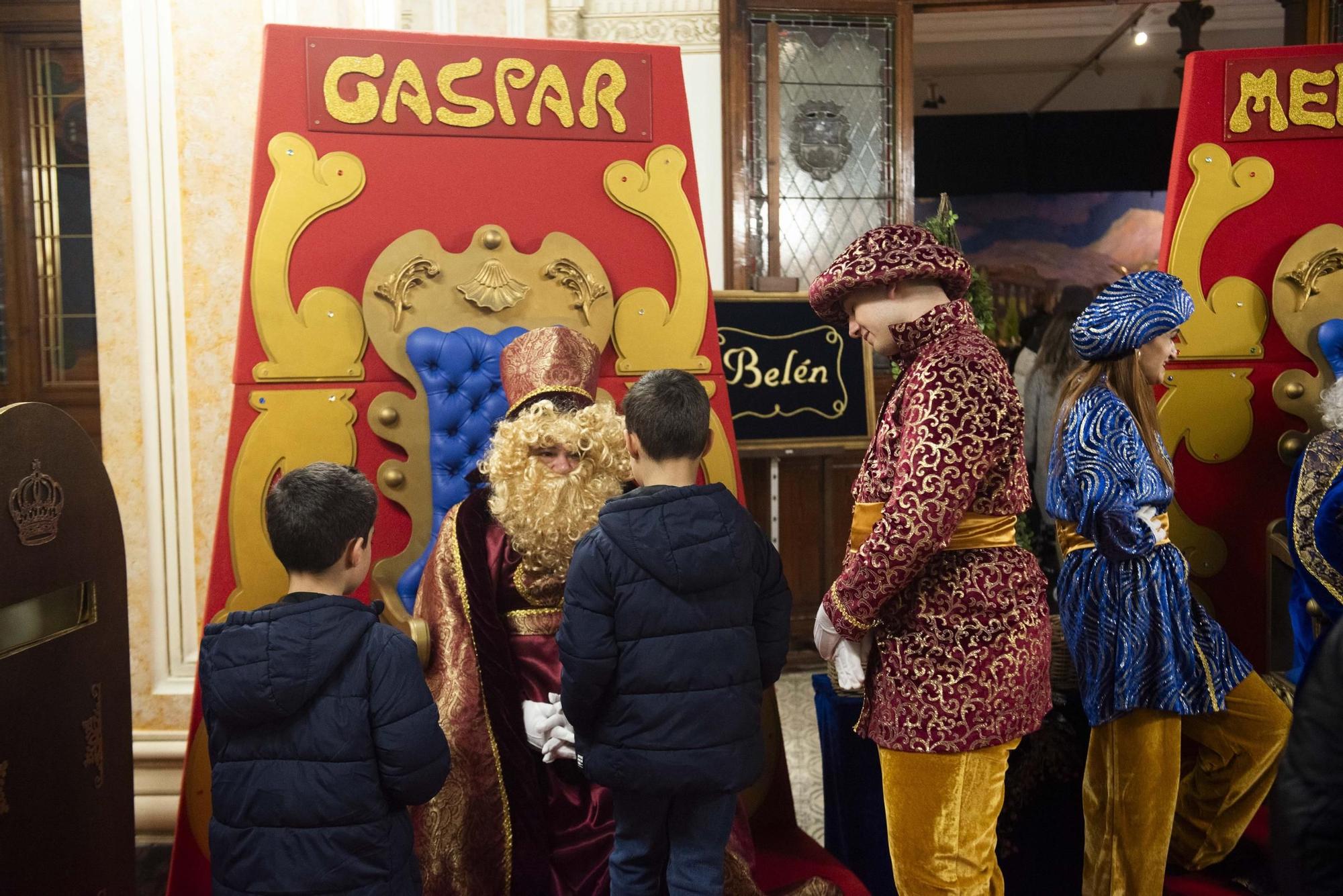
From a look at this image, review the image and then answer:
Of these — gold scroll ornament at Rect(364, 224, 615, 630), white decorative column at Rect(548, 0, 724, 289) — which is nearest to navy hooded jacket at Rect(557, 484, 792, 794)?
gold scroll ornament at Rect(364, 224, 615, 630)

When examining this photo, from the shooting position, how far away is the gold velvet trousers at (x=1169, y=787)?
103 inches

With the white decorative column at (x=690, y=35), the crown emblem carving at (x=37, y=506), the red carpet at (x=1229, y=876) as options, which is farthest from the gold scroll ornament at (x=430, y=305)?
the white decorative column at (x=690, y=35)

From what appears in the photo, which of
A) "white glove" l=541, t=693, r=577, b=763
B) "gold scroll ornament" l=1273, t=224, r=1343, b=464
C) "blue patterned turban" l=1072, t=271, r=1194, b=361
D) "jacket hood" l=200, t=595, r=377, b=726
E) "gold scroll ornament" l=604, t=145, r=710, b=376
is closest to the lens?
"jacket hood" l=200, t=595, r=377, b=726

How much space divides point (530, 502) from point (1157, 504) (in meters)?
1.56

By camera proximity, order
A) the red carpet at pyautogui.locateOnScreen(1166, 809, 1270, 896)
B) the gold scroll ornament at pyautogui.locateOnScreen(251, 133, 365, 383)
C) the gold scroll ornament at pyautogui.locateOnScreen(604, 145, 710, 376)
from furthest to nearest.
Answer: the gold scroll ornament at pyautogui.locateOnScreen(604, 145, 710, 376) < the gold scroll ornament at pyautogui.locateOnScreen(251, 133, 365, 383) < the red carpet at pyautogui.locateOnScreen(1166, 809, 1270, 896)

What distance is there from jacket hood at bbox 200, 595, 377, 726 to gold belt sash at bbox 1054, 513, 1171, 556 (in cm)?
182

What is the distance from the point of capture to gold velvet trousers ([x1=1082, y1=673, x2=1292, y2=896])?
2.62 metres

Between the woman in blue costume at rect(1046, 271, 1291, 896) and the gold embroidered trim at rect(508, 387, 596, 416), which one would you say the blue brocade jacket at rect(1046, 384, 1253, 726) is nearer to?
the woman in blue costume at rect(1046, 271, 1291, 896)

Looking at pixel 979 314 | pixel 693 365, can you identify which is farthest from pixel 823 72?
pixel 693 365

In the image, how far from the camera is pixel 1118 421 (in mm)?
2561

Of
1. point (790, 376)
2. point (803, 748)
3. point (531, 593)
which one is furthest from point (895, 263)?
point (790, 376)

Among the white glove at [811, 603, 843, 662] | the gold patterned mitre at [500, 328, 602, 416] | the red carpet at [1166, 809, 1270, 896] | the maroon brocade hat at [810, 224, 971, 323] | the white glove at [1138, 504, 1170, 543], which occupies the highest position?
the maroon brocade hat at [810, 224, 971, 323]

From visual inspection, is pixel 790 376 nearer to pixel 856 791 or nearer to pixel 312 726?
pixel 856 791

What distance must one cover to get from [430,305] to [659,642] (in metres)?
1.47
